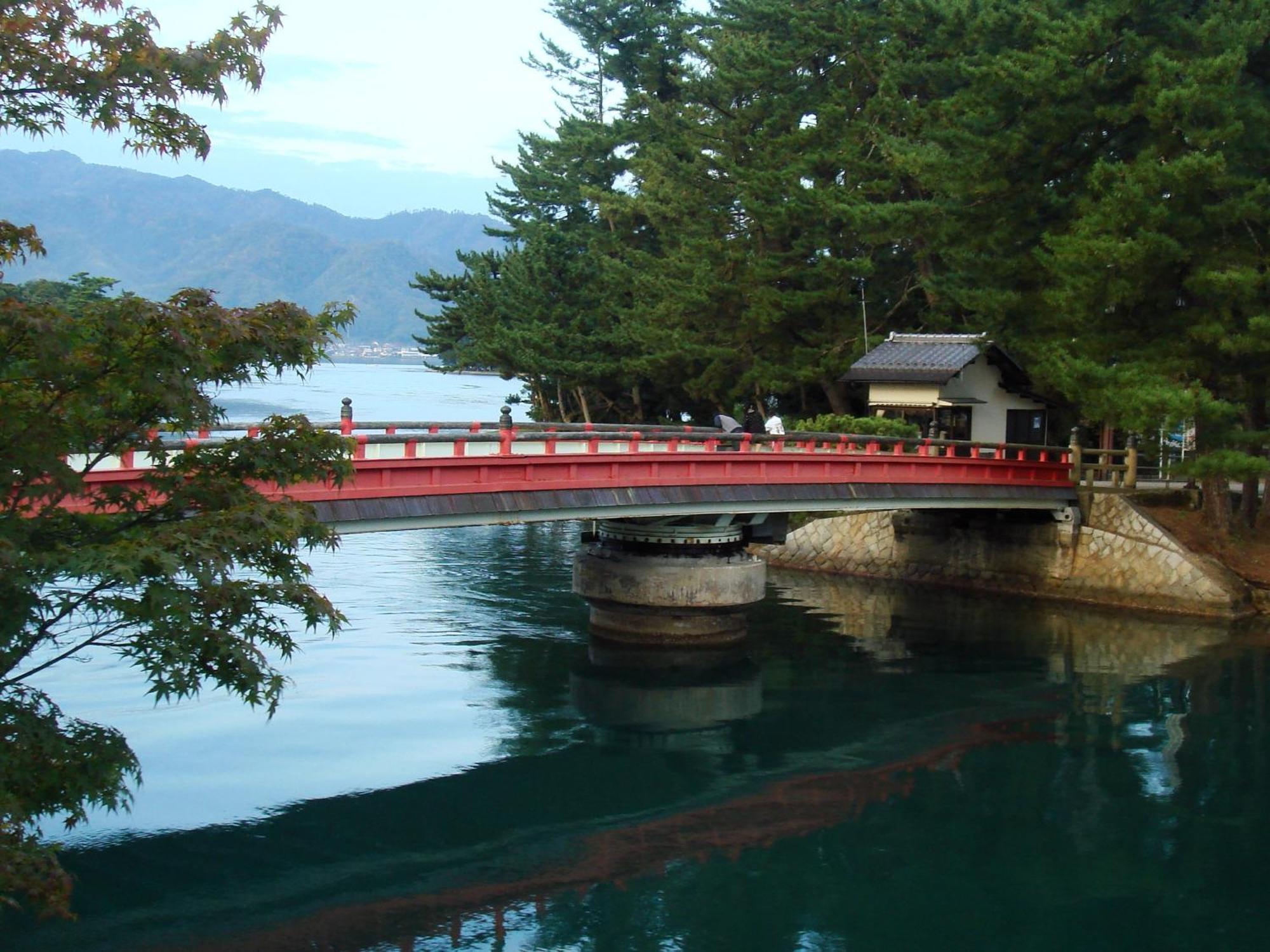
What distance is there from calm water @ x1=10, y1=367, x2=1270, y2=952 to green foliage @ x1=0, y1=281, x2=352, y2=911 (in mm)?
5364

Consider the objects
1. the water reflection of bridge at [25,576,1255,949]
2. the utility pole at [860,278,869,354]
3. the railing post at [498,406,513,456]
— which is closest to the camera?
the water reflection of bridge at [25,576,1255,949]

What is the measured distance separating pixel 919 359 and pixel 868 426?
2883 mm

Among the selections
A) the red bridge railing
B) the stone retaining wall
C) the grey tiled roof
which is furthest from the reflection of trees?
the grey tiled roof

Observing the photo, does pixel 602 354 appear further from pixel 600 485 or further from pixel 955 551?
pixel 600 485

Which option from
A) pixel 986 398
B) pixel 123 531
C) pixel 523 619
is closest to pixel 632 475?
pixel 523 619

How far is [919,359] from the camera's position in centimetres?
3769

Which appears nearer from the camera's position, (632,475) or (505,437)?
(505,437)

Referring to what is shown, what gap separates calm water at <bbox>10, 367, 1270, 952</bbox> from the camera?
48.4 feet

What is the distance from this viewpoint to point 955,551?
3791 cm

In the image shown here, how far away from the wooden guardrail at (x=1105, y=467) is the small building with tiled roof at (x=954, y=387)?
8.06 feet

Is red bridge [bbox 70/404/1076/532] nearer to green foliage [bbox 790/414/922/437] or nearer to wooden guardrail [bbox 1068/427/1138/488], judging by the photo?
wooden guardrail [bbox 1068/427/1138/488]

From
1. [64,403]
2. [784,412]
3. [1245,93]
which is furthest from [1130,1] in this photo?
[64,403]

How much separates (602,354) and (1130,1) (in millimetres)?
26387

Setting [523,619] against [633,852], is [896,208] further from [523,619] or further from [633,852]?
A: [633,852]
